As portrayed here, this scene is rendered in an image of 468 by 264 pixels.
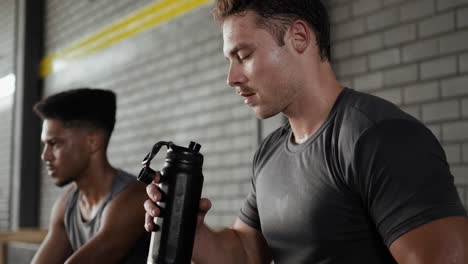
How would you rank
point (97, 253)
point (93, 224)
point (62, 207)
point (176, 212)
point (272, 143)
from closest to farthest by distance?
point (176, 212)
point (272, 143)
point (97, 253)
point (93, 224)
point (62, 207)

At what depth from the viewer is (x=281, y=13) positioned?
162 centimetres

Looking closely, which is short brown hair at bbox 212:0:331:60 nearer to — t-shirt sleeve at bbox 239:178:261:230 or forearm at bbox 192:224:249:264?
t-shirt sleeve at bbox 239:178:261:230

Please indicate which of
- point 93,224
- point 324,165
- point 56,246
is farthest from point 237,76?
point 56,246

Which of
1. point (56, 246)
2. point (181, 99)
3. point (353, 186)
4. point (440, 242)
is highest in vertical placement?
point (181, 99)

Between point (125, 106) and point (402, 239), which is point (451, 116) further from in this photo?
point (125, 106)

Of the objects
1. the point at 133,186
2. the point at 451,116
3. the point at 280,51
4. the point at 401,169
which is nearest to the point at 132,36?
the point at 133,186

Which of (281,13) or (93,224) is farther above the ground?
(281,13)

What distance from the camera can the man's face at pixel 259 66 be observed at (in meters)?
1.59

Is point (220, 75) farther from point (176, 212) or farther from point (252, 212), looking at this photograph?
point (176, 212)

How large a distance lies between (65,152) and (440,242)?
7.60ft

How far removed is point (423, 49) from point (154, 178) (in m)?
2.05

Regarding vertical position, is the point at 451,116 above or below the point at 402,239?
above

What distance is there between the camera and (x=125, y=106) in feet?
19.2

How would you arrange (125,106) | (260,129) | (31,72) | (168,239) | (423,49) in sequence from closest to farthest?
(168,239) < (423,49) < (260,129) < (125,106) < (31,72)
